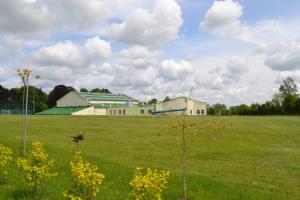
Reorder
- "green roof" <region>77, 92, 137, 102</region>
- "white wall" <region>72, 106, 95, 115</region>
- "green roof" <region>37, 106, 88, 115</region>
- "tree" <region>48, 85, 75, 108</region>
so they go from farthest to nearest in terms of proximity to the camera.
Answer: "tree" <region>48, 85, 75, 108</region>, "green roof" <region>77, 92, 137, 102</region>, "green roof" <region>37, 106, 88, 115</region>, "white wall" <region>72, 106, 95, 115</region>

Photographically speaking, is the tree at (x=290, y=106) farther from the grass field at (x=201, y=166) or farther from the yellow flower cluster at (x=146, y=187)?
the yellow flower cluster at (x=146, y=187)

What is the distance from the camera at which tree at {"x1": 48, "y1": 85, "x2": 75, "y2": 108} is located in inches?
4889

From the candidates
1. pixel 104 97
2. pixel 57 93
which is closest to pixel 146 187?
pixel 104 97

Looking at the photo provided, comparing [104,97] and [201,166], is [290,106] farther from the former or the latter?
[201,166]

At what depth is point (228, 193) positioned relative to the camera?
36.6ft

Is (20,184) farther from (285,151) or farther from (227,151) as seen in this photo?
(285,151)

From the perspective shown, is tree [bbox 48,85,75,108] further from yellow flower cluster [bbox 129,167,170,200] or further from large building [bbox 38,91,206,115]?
yellow flower cluster [bbox 129,167,170,200]

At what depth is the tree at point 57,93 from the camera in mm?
124188

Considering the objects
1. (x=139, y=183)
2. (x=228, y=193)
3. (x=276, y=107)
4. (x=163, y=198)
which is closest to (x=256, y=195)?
→ (x=228, y=193)

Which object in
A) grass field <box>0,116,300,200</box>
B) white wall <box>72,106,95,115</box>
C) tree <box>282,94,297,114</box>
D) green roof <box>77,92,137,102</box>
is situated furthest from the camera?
green roof <box>77,92,137,102</box>

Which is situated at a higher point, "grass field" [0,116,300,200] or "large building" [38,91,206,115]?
"large building" [38,91,206,115]

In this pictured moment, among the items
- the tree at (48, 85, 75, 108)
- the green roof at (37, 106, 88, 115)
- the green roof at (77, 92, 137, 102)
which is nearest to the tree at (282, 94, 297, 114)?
the green roof at (77, 92, 137, 102)

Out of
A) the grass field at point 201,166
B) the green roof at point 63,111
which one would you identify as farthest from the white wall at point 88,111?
the grass field at point 201,166

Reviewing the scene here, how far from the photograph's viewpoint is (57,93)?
126 m
